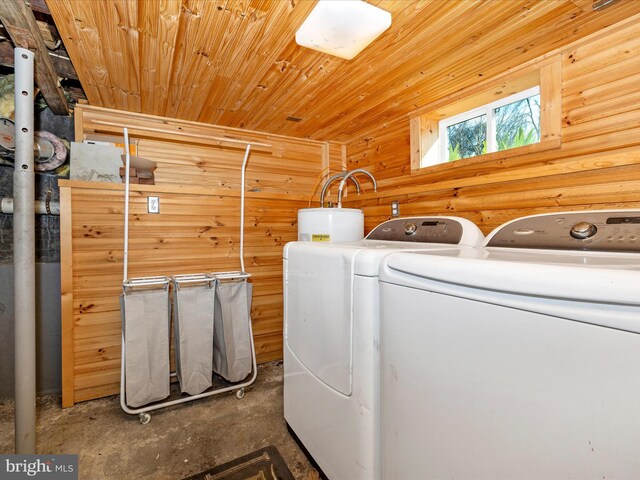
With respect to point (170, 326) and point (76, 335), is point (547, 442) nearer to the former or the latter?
point (170, 326)

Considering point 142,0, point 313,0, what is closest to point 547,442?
point 313,0

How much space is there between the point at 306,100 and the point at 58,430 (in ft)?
7.73

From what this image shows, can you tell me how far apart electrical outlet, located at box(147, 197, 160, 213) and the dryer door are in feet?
3.68

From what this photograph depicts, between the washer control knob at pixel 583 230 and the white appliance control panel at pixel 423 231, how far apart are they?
0.42m

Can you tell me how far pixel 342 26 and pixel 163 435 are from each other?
216 cm

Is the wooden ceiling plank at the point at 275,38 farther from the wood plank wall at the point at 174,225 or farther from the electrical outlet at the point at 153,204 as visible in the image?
the electrical outlet at the point at 153,204

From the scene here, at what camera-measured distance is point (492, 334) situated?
0.65 metres

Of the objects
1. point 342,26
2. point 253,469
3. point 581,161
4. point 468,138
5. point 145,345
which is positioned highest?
point 342,26

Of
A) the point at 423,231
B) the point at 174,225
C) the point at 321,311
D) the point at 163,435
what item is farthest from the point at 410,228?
the point at 163,435

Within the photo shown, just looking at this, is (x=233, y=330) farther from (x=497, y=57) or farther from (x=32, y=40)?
(x=497, y=57)

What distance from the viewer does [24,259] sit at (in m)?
1.37

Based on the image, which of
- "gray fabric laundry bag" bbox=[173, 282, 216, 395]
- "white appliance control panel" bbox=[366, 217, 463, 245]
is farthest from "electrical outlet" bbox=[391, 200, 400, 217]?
"gray fabric laundry bag" bbox=[173, 282, 216, 395]

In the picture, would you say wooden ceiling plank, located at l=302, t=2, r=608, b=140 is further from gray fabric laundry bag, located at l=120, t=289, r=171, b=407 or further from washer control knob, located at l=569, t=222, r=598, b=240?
gray fabric laundry bag, located at l=120, t=289, r=171, b=407

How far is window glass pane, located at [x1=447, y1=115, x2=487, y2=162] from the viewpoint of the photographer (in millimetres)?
1991
